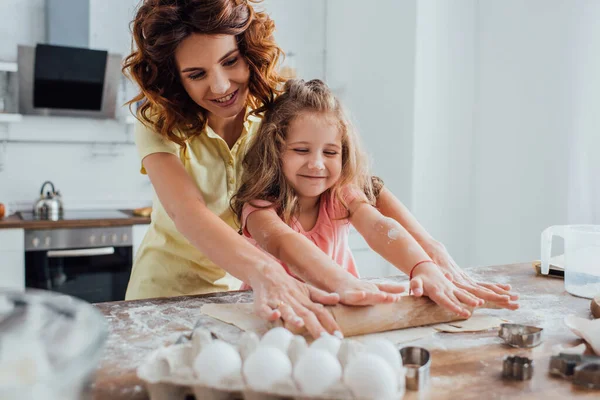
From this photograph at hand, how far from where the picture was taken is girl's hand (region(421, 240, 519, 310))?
3.29 ft

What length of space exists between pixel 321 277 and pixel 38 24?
267 cm

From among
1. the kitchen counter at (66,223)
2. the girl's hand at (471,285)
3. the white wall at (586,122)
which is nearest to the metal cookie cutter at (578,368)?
the girl's hand at (471,285)

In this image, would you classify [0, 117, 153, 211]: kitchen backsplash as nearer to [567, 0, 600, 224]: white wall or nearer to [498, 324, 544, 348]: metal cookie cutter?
[567, 0, 600, 224]: white wall

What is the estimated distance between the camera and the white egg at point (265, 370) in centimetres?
57

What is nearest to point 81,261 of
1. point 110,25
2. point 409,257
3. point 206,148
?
point 110,25

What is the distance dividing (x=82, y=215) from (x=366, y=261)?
156 centimetres

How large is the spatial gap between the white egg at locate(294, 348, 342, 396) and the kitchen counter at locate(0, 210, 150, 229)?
2.26 meters

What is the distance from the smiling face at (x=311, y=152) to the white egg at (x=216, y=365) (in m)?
0.67

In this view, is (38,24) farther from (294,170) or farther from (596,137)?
(596,137)

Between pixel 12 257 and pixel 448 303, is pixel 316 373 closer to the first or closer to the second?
pixel 448 303

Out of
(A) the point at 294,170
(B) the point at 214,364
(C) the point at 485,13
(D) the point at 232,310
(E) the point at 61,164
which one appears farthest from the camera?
(E) the point at 61,164

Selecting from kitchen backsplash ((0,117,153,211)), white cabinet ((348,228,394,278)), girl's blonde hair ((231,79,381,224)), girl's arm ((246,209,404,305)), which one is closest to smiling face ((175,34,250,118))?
girl's blonde hair ((231,79,381,224))

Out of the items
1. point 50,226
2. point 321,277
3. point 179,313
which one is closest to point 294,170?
point 321,277

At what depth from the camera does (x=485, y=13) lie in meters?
2.82
